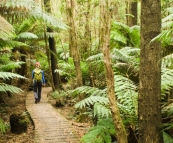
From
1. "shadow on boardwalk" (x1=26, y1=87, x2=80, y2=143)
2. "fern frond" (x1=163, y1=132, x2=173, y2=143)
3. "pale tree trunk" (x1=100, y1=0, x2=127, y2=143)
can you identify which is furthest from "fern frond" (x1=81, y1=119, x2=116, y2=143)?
"shadow on boardwalk" (x1=26, y1=87, x2=80, y2=143)

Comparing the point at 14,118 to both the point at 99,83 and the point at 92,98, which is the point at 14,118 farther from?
the point at 92,98

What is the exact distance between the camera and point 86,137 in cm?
359

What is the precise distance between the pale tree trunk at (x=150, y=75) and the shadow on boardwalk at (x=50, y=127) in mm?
2250

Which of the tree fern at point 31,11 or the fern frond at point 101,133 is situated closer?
the fern frond at point 101,133

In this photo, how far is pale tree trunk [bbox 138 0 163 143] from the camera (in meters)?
3.26

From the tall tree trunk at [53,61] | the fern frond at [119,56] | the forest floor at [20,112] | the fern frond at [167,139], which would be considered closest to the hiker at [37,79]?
the forest floor at [20,112]

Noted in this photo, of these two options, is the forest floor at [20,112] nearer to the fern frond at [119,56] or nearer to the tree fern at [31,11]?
the fern frond at [119,56]

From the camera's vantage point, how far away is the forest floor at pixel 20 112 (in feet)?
20.1

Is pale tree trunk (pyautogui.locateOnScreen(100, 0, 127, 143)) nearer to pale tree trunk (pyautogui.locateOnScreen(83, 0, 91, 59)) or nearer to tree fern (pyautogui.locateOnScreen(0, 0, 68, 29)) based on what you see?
tree fern (pyautogui.locateOnScreen(0, 0, 68, 29))

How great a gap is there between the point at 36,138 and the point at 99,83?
302 centimetres

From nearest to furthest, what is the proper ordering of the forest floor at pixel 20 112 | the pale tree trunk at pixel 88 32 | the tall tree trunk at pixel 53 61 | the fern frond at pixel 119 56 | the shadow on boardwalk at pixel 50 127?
1. the shadow on boardwalk at pixel 50 127
2. the fern frond at pixel 119 56
3. the forest floor at pixel 20 112
4. the pale tree trunk at pixel 88 32
5. the tall tree trunk at pixel 53 61

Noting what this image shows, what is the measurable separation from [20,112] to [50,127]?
2.77 meters

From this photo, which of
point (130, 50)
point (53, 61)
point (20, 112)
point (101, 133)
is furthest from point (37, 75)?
point (101, 133)

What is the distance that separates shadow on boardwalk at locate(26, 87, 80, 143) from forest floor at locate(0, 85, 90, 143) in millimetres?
197
